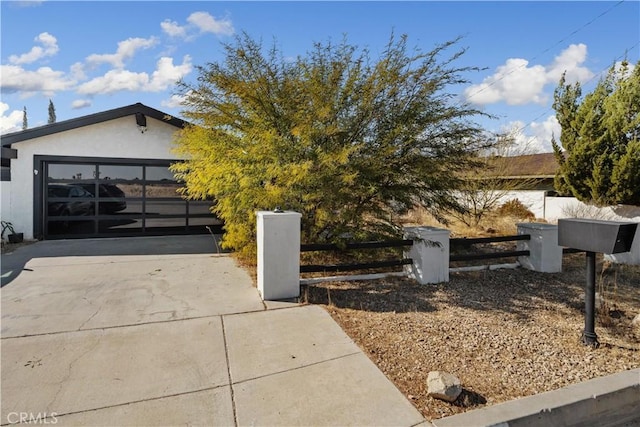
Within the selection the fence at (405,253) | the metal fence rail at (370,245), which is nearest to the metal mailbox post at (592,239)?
the fence at (405,253)

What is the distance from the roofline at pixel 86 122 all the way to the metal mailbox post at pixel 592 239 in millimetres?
8678

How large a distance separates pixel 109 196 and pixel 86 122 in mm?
2031

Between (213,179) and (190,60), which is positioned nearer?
(213,179)

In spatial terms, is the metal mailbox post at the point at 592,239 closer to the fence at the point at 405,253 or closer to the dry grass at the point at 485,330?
the dry grass at the point at 485,330

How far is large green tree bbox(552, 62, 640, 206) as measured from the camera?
885 centimetres

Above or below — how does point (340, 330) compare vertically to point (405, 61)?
below

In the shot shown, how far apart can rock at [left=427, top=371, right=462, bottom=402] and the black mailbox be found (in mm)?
2002

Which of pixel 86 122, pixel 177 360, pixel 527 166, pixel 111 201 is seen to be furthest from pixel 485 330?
pixel 527 166

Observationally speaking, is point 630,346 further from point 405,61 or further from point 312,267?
point 405,61

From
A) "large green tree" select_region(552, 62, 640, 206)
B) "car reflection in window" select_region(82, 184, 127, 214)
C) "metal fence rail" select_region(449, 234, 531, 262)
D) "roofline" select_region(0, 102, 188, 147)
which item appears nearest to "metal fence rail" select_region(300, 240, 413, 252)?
"metal fence rail" select_region(449, 234, 531, 262)

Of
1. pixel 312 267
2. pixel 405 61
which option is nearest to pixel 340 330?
pixel 312 267

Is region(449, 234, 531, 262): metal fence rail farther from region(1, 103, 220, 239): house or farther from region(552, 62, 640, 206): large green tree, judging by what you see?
region(1, 103, 220, 239): house

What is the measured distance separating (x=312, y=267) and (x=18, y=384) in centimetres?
343

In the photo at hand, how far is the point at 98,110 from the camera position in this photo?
9.30 metres
